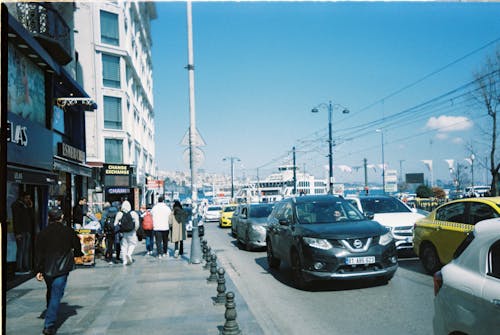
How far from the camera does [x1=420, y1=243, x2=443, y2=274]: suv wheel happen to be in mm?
8906

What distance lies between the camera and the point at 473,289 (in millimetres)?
3336

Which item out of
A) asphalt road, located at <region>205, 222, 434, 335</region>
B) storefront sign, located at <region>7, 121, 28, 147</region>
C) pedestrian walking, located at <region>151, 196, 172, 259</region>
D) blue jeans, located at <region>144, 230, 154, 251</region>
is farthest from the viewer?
blue jeans, located at <region>144, 230, 154, 251</region>

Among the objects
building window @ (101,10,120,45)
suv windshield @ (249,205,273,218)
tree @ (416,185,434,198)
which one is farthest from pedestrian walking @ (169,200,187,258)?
tree @ (416,185,434,198)

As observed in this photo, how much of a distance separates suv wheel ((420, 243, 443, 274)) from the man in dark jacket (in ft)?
23.0

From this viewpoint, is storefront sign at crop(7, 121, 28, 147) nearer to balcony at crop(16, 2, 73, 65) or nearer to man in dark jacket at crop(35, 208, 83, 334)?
man in dark jacket at crop(35, 208, 83, 334)

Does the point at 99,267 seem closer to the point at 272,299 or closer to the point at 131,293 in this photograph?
the point at 131,293

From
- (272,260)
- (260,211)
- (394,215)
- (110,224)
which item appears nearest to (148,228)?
(110,224)

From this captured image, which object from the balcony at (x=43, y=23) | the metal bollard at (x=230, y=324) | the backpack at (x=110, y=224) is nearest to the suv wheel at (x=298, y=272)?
the metal bollard at (x=230, y=324)

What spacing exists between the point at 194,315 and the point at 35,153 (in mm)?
6833

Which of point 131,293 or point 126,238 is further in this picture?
point 126,238

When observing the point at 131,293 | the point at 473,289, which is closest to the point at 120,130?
the point at 131,293

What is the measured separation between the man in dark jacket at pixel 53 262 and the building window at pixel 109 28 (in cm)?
3075

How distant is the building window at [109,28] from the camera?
111 feet

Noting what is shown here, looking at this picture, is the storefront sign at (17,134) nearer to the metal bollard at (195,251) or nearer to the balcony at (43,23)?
the balcony at (43,23)
